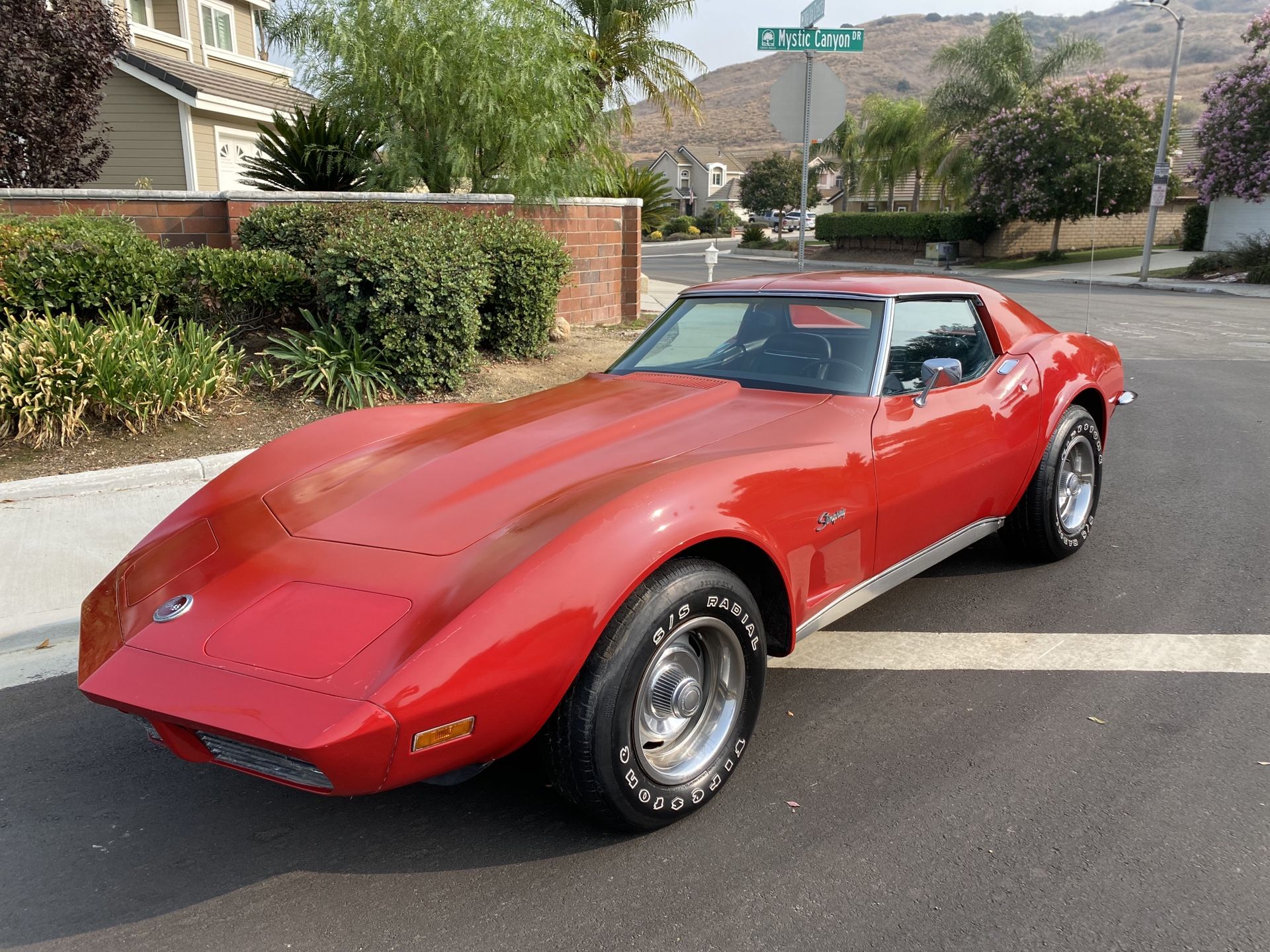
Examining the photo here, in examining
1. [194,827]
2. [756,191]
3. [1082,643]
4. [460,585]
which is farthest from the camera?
[756,191]

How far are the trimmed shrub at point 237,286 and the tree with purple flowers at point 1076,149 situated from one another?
28.1 m

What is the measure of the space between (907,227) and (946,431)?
119 feet

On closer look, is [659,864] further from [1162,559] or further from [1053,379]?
[1162,559]

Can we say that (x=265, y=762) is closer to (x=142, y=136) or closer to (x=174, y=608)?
(x=174, y=608)

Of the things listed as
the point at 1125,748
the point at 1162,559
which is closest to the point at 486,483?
the point at 1125,748

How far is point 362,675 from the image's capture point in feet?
7.31

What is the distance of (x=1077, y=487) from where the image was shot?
4848mm

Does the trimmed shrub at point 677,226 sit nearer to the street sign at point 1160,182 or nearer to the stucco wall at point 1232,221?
the stucco wall at point 1232,221

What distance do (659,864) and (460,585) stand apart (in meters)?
0.92

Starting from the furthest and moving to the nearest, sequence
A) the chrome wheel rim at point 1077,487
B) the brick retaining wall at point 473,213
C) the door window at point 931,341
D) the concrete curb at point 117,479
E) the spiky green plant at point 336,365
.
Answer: the brick retaining wall at point 473,213 < the spiky green plant at point 336,365 < the concrete curb at point 117,479 < the chrome wheel rim at point 1077,487 < the door window at point 931,341

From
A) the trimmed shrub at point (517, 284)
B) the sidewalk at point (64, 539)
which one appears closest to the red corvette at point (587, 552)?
the sidewalk at point (64, 539)

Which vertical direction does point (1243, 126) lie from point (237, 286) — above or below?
above

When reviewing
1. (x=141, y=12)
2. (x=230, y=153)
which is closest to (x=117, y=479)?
Answer: (x=230, y=153)

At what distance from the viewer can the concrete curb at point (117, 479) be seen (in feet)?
16.8
